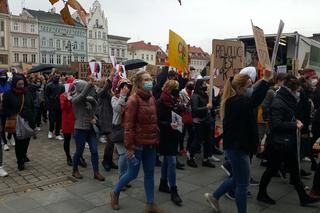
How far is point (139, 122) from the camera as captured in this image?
4.25m

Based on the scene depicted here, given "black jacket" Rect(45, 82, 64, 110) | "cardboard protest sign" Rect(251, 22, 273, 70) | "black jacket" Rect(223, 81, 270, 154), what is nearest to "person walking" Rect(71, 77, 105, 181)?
"black jacket" Rect(223, 81, 270, 154)

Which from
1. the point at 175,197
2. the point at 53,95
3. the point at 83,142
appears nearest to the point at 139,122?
the point at 175,197

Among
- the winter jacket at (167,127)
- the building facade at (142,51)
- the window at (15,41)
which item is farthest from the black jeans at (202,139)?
the building facade at (142,51)

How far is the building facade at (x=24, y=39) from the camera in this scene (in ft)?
215

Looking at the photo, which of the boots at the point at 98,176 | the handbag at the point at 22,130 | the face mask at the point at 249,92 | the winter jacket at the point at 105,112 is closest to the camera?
the face mask at the point at 249,92

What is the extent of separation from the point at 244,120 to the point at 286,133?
A: 1165 millimetres

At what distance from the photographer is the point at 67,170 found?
645cm

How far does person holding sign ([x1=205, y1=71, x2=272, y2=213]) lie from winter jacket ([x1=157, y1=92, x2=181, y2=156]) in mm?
1024

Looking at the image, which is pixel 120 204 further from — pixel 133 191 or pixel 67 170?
pixel 67 170

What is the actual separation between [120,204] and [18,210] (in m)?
1.39

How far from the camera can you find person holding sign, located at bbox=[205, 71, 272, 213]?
12.5 feet

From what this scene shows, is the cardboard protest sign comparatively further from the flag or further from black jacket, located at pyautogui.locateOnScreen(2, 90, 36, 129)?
black jacket, located at pyautogui.locateOnScreen(2, 90, 36, 129)

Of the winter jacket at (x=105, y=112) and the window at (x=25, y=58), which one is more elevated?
the window at (x=25, y=58)

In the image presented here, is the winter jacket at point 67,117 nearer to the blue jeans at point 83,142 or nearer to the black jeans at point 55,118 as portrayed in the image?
the blue jeans at point 83,142
